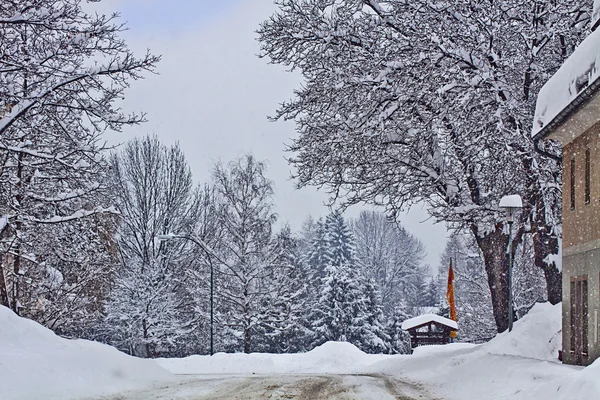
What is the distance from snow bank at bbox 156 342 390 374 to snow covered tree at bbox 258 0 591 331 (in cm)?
794

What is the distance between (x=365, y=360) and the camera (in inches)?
1113

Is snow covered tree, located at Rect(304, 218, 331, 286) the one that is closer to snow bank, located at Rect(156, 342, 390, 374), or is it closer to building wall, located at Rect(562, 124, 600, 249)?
snow bank, located at Rect(156, 342, 390, 374)

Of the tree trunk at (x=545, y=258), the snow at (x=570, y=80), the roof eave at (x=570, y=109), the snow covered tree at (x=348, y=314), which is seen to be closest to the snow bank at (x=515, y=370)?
the tree trunk at (x=545, y=258)

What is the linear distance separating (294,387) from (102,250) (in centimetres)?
1034

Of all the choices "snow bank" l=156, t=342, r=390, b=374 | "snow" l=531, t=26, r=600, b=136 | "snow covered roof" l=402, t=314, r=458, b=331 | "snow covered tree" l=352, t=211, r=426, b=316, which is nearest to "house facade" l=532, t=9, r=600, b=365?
"snow" l=531, t=26, r=600, b=136

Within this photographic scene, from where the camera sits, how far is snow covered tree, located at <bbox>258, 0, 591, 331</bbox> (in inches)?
665

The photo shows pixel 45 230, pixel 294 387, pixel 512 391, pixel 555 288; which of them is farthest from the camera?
pixel 45 230

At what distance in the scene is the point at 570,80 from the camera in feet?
42.0

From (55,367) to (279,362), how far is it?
55.0ft

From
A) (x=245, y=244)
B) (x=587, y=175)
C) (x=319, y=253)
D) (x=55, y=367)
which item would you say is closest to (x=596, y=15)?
(x=587, y=175)

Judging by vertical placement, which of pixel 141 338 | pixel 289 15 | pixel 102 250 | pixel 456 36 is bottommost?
pixel 141 338

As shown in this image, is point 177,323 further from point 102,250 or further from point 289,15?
point 289,15

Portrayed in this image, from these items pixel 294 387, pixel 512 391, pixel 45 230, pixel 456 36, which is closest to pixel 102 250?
pixel 45 230

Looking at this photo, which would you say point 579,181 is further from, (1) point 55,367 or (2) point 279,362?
(2) point 279,362
